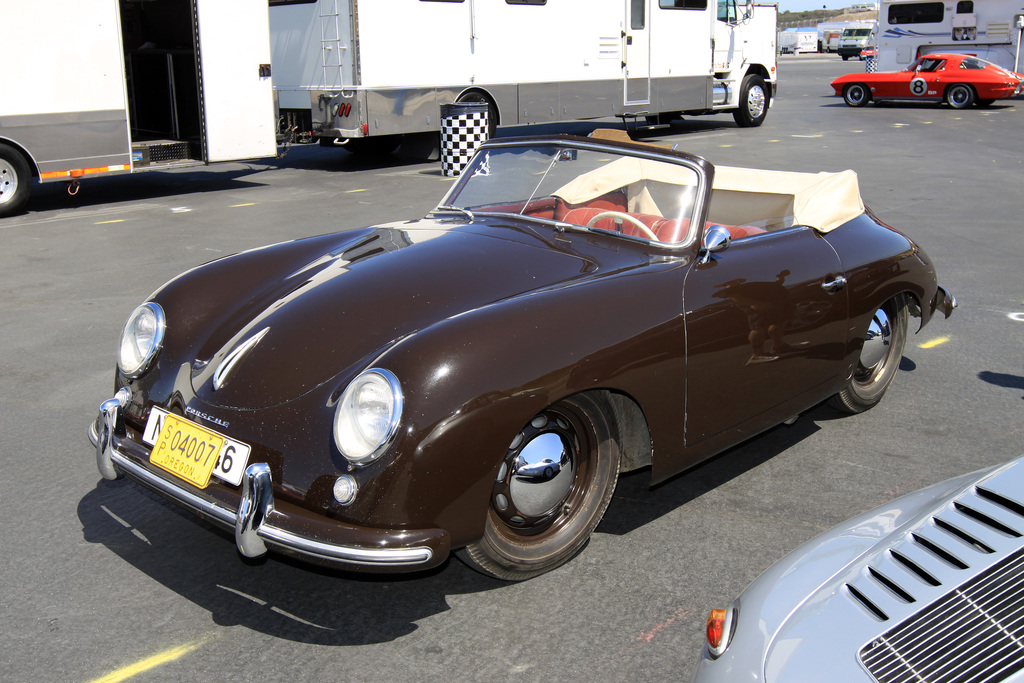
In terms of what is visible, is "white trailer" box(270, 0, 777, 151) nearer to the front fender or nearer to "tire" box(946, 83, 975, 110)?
"tire" box(946, 83, 975, 110)

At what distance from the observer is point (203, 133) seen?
12328mm

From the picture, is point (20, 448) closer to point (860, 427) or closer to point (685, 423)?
point (685, 423)

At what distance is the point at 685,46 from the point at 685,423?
16.3m

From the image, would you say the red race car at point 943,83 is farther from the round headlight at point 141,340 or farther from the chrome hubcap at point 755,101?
the round headlight at point 141,340

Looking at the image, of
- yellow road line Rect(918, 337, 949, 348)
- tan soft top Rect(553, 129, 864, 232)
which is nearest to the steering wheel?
tan soft top Rect(553, 129, 864, 232)

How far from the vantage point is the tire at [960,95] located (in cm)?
2394

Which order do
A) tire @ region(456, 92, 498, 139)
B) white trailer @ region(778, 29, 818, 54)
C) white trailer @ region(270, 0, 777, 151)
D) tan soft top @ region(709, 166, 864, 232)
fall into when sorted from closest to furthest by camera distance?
tan soft top @ region(709, 166, 864, 232) < white trailer @ region(270, 0, 777, 151) < tire @ region(456, 92, 498, 139) < white trailer @ region(778, 29, 818, 54)

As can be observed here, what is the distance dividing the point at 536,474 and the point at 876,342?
2439 millimetres

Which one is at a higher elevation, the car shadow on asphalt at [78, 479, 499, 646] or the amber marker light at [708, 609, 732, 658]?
the amber marker light at [708, 609, 732, 658]

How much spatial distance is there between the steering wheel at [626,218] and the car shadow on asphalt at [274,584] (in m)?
1.55

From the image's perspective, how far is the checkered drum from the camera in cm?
1331

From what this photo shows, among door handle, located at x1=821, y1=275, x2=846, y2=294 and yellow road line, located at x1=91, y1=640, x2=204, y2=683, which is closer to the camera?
yellow road line, located at x1=91, y1=640, x2=204, y2=683

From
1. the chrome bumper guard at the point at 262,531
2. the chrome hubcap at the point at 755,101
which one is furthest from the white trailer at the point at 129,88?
the chrome hubcap at the point at 755,101

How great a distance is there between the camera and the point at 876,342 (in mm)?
4812
